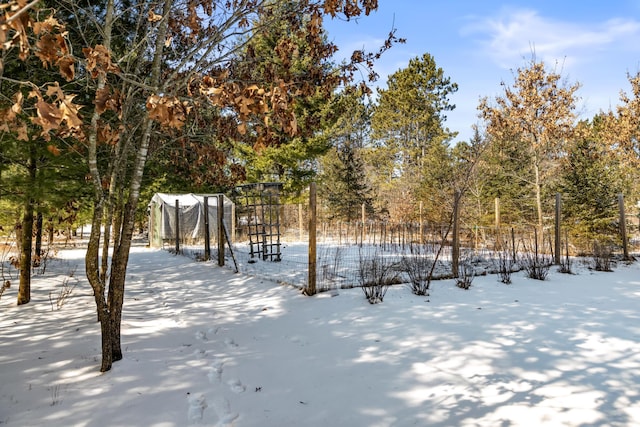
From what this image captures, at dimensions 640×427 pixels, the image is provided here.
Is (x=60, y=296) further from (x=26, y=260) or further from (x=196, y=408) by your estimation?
(x=196, y=408)

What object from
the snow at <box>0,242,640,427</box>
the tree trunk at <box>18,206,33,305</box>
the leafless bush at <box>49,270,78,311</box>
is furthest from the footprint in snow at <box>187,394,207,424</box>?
the tree trunk at <box>18,206,33,305</box>

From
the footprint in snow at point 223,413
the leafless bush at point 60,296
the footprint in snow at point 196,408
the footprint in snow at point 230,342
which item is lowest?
the footprint in snow at point 223,413

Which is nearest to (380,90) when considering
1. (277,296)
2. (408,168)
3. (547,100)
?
(408,168)

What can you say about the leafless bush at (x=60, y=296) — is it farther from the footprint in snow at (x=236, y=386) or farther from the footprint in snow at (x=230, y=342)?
the footprint in snow at (x=236, y=386)

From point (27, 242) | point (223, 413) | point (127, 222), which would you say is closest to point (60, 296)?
point (27, 242)

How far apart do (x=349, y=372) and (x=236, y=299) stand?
3073 mm

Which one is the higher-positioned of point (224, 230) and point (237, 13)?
point (237, 13)

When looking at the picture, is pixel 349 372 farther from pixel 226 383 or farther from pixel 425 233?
pixel 425 233

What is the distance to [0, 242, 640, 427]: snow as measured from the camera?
8.36 ft

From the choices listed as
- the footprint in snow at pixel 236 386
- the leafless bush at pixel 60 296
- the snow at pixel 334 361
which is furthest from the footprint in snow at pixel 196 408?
the leafless bush at pixel 60 296

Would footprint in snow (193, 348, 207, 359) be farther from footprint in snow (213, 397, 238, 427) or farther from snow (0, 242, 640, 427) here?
footprint in snow (213, 397, 238, 427)

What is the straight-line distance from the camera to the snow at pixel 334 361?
2549 mm

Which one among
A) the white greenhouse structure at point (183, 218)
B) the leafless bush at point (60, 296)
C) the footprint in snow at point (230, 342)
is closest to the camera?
the footprint in snow at point (230, 342)

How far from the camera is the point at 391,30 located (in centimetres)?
435
